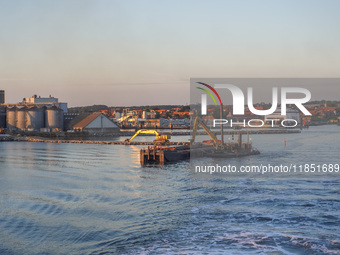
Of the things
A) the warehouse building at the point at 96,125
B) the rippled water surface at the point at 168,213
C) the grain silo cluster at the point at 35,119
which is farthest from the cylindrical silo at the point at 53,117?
the rippled water surface at the point at 168,213

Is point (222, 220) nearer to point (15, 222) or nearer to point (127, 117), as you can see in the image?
point (15, 222)

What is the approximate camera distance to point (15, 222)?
369 inches

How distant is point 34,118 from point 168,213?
4281 centimetres

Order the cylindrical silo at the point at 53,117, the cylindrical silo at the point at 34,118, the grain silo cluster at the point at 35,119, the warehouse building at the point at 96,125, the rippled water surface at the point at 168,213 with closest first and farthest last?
the rippled water surface at the point at 168,213 < the cylindrical silo at the point at 34,118 < the grain silo cluster at the point at 35,119 < the cylindrical silo at the point at 53,117 < the warehouse building at the point at 96,125

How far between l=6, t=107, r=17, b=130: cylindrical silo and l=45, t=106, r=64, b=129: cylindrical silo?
3636mm

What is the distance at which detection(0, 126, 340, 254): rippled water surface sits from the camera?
8.02m

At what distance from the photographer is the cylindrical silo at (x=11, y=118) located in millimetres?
50875

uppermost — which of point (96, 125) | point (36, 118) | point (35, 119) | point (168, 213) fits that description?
point (36, 118)

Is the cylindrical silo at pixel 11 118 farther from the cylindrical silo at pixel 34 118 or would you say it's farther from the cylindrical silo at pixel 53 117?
the cylindrical silo at pixel 53 117

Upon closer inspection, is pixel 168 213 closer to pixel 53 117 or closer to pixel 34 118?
pixel 53 117

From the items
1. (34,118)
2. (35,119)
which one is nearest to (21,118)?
(34,118)

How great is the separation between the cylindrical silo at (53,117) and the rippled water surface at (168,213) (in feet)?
112

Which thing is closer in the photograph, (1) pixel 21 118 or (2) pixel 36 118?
(2) pixel 36 118

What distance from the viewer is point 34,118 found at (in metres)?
50.2
